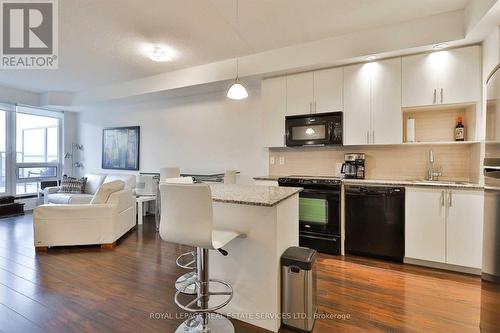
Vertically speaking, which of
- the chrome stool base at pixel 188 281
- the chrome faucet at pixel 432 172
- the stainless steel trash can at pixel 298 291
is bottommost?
the chrome stool base at pixel 188 281

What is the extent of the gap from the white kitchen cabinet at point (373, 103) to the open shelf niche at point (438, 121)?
210 mm

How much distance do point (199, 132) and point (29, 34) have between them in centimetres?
287

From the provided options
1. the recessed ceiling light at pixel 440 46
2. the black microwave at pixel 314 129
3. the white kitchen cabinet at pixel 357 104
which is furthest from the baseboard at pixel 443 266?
the recessed ceiling light at pixel 440 46

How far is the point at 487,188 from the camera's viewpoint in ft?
5.47

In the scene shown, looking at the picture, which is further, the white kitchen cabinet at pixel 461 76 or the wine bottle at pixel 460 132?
the wine bottle at pixel 460 132

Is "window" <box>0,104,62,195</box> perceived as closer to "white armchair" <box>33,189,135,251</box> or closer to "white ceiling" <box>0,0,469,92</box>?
"white ceiling" <box>0,0,469,92</box>

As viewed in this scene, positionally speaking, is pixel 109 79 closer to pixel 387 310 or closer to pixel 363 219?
pixel 363 219

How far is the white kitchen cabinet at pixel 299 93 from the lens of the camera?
375 centimetres

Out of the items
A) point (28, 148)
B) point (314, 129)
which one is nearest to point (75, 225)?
point (314, 129)

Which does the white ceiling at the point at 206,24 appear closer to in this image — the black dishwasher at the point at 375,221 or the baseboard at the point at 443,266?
the black dishwasher at the point at 375,221

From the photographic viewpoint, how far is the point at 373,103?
3363 millimetres

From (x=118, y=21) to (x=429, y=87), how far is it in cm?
380

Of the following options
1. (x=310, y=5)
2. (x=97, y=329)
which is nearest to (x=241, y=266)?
(x=97, y=329)

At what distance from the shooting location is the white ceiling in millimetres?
2658
